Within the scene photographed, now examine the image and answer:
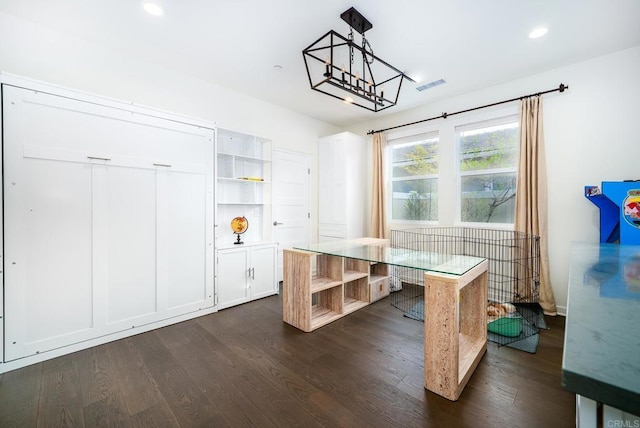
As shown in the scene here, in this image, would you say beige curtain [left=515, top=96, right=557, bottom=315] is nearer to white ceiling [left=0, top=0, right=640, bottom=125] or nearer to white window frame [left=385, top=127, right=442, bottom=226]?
white ceiling [left=0, top=0, right=640, bottom=125]

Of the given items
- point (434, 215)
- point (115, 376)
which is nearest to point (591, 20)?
point (434, 215)

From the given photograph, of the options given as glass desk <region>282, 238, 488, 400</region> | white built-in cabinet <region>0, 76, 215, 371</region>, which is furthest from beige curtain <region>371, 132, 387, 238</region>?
white built-in cabinet <region>0, 76, 215, 371</region>

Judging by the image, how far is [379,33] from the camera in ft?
8.35

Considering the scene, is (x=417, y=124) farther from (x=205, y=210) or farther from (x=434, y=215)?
(x=205, y=210)

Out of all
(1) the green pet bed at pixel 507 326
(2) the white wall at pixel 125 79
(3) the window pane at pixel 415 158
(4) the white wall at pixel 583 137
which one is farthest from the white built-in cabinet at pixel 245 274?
(4) the white wall at pixel 583 137

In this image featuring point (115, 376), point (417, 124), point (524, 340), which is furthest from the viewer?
point (417, 124)

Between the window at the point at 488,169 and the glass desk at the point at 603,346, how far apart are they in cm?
302

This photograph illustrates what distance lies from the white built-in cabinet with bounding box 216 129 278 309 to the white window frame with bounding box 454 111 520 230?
2824mm

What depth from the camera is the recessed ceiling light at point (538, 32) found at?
248 centimetres

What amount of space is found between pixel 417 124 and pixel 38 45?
457 centimetres

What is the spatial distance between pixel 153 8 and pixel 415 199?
4.04 m

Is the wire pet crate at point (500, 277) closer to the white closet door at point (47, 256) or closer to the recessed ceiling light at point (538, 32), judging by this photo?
the recessed ceiling light at point (538, 32)

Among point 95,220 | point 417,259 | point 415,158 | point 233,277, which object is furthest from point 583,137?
point 95,220

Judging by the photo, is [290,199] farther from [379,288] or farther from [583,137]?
[583,137]
